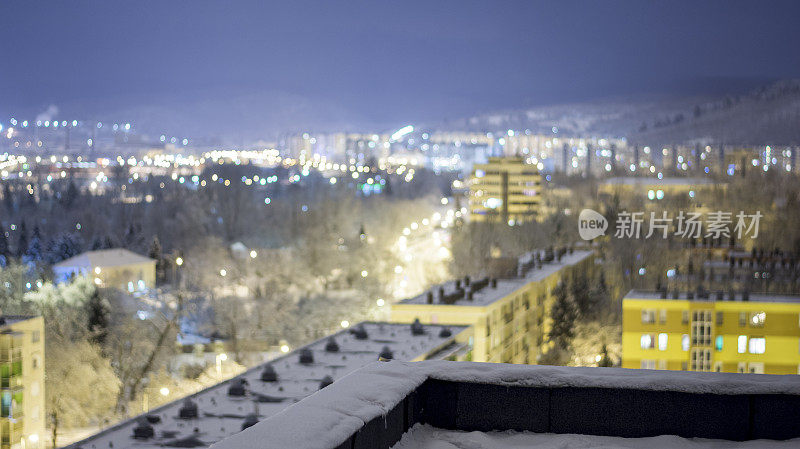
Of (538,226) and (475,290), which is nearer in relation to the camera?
(475,290)

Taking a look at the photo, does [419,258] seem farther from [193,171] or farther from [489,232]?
[193,171]

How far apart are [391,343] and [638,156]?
19891 millimetres

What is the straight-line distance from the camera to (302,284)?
17125 millimetres

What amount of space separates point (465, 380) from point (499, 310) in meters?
8.21

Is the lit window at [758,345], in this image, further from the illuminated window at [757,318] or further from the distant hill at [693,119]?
the distant hill at [693,119]

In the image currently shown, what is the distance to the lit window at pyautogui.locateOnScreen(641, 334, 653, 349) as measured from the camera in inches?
359

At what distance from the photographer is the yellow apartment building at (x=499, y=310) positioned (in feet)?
29.6

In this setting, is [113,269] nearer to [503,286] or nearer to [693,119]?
[503,286]

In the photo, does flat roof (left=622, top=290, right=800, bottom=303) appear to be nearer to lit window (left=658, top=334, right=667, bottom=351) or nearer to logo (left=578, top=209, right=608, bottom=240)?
lit window (left=658, top=334, right=667, bottom=351)

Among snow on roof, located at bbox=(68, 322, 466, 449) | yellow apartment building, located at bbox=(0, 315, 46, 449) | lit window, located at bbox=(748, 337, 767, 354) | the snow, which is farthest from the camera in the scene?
lit window, located at bbox=(748, 337, 767, 354)

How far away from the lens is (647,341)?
9.16m

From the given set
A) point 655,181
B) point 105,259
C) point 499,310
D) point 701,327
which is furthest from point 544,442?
point 655,181

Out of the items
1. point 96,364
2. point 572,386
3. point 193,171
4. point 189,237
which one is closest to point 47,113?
point 193,171

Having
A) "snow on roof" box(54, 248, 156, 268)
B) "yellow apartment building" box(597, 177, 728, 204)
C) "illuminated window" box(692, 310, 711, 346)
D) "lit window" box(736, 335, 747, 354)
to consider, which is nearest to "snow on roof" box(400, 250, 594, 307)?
"illuminated window" box(692, 310, 711, 346)
